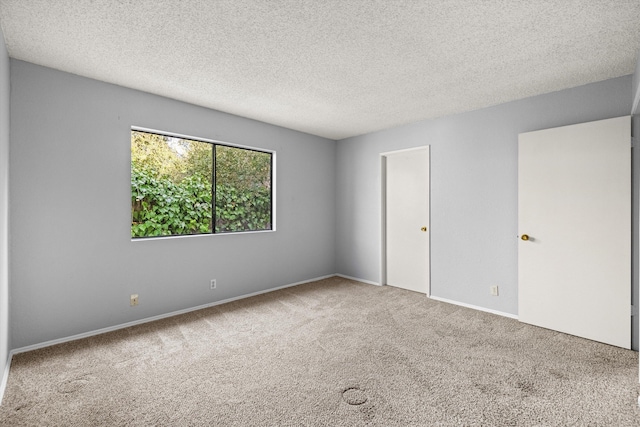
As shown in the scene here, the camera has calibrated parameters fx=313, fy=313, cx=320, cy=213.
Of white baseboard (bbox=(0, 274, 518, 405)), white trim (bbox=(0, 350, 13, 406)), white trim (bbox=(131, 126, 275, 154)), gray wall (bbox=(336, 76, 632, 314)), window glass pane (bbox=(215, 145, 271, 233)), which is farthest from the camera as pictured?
window glass pane (bbox=(215, 145, 271, 233))

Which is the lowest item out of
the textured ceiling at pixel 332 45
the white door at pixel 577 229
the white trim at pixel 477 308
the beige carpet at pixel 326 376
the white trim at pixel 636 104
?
the beige carpet at pixel 326 376

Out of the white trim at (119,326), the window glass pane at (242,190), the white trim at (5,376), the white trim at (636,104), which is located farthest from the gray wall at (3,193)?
the white trim at (636,104)

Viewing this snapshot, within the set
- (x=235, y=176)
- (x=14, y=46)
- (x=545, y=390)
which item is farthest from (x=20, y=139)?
(x=545, y=390)

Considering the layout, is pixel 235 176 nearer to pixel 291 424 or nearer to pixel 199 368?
pixel 199 368

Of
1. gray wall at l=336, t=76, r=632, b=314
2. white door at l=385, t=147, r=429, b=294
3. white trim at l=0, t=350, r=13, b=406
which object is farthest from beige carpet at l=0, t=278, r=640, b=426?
white door at l=385, t=147, r=429, b=294

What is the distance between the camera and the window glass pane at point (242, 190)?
416 cm

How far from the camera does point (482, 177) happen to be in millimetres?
3779

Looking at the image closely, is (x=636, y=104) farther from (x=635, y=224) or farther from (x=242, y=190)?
(x=242, y=190)

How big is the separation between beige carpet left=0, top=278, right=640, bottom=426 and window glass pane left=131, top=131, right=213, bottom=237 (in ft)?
3.59

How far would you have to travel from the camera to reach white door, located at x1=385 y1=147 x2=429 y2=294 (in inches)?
176

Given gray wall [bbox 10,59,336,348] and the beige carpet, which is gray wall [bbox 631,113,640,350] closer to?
the beige carpet

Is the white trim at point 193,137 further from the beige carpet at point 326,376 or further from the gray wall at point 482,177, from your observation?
the beige carpet at point 326,376

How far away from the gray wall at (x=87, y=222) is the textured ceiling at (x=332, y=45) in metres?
0.28

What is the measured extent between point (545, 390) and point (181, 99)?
420 centimetres
